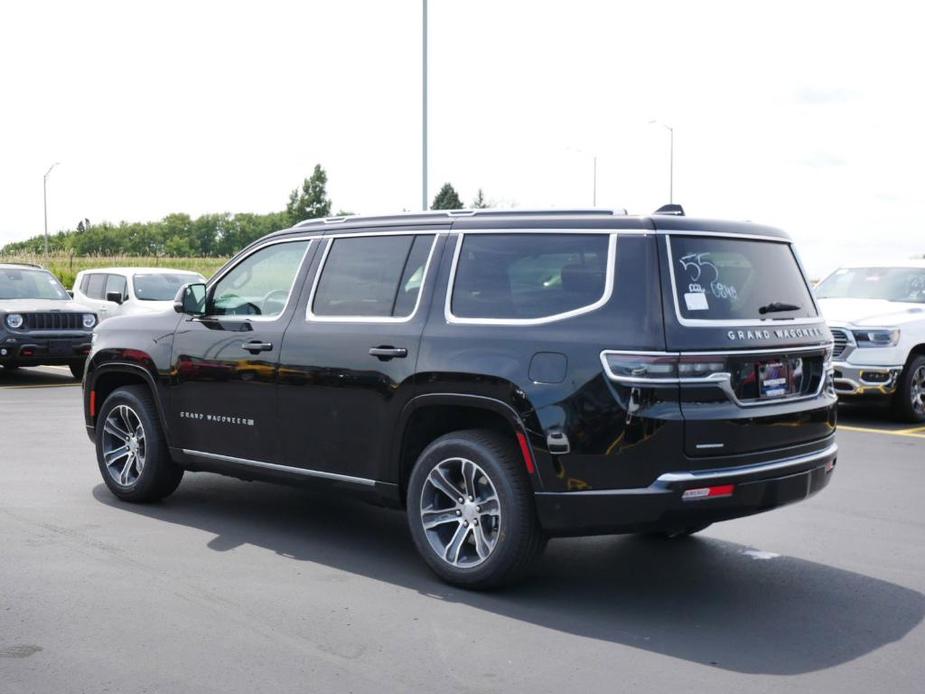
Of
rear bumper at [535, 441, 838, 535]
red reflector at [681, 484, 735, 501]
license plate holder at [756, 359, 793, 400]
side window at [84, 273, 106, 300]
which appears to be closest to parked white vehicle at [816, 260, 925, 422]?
license plate holder at [756, 359, 793, 400]

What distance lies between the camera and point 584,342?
513cm

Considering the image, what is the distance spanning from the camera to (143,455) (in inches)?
293

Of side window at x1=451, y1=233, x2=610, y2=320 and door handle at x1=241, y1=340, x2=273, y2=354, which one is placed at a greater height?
side window at x1=451, y1=233, x2=610, y2=320

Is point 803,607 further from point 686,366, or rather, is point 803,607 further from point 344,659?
point 344,659

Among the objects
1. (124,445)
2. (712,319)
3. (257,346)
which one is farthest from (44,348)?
(712,319)

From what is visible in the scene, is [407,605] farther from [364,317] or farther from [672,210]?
[672,210]

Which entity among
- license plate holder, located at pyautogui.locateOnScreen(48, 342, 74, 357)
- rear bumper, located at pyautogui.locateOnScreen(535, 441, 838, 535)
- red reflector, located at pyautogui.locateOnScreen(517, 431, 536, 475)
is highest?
red reflector, located at pyautogui.locateOnScreen(517, 431, 536, 475)

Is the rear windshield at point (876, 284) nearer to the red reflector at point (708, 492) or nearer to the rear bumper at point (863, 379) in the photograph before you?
the rear bumper at point (863, 379)

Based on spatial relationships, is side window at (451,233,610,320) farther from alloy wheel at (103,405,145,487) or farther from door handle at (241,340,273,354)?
alloy wheel at (103,405,145,487)

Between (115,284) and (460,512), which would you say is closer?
(460,512)

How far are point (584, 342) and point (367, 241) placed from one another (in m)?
1.76

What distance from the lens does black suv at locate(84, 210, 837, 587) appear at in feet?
16.5

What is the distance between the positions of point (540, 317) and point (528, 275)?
275 millimetres

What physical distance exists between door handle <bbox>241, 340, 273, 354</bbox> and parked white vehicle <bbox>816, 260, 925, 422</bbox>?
772 cm
